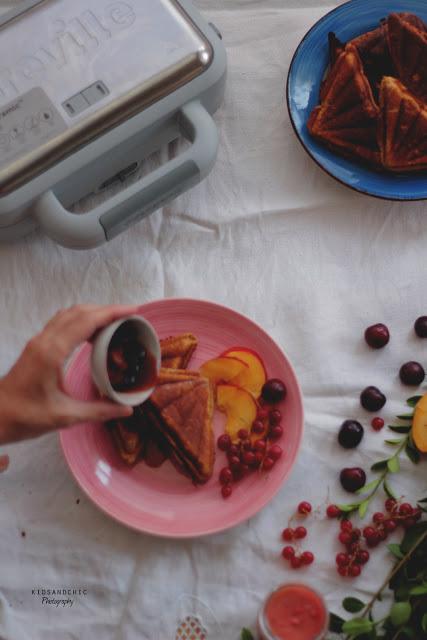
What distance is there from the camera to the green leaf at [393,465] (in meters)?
0.98

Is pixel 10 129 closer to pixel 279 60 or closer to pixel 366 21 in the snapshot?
pixel 279 60

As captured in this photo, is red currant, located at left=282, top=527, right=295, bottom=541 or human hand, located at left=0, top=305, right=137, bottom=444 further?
red currant, located at left=282, top=527, right=295, bottom=541

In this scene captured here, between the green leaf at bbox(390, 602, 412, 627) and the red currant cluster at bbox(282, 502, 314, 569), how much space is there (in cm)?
13

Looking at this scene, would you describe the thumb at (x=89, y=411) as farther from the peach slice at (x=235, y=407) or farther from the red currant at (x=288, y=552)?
the red currant at (x=288, y=552)

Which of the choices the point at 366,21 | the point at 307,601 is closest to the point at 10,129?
the point at 366,21

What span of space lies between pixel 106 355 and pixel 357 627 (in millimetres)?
446

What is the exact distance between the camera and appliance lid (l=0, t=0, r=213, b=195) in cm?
95

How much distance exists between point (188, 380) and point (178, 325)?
0.09 metres

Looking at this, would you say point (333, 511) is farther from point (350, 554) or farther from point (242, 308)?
point (242, 308)

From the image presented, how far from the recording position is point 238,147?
111cm

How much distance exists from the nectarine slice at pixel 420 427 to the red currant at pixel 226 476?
254 millimetres

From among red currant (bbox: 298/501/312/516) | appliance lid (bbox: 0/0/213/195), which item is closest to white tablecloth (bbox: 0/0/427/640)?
red currant (bbox: 298/501/312/516)

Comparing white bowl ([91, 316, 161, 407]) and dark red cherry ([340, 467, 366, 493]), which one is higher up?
white bowl ([91, 316, 161, 407])

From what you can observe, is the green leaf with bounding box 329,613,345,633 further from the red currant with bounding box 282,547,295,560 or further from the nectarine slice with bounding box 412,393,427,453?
the nectarine slice with bounding box 412,393,427,453
